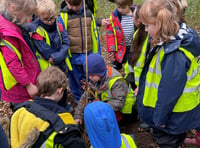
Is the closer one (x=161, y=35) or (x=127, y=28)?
(x=161, y=35)

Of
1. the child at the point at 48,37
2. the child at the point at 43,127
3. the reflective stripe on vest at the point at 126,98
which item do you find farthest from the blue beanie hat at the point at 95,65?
the child at the point at 43,127

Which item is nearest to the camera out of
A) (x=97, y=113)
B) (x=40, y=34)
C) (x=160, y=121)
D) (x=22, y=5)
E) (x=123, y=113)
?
(x=97, y=113)

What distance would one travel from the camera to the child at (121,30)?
165 inches

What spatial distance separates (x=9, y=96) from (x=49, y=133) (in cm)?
122

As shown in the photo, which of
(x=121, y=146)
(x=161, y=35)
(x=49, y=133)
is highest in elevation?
(x=161, y=35)

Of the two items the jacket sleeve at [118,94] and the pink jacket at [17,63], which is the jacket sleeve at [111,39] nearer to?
the jacket sleeve at [118,94]

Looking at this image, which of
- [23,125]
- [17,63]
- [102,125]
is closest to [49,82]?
[23,125]

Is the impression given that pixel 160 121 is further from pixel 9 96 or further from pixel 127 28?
pixel 127 28

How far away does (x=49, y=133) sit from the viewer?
1940mm

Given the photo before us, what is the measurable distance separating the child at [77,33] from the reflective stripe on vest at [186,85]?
1714 mm

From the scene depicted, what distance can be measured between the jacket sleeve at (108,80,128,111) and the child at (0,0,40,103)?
3.37ft

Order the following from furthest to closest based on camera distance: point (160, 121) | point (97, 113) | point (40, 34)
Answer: point (40, 34)
point (160, 121)
point (97, 113)

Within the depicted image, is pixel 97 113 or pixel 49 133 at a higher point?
pixel 97 113

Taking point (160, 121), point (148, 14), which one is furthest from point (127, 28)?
point (160, 121)
